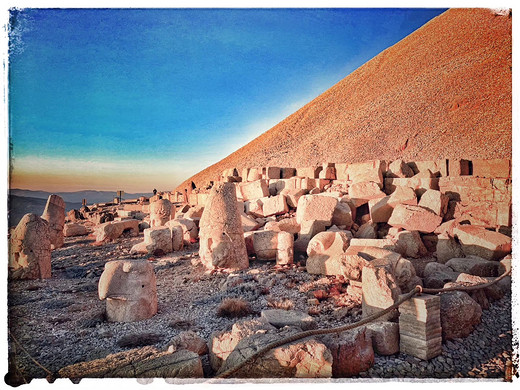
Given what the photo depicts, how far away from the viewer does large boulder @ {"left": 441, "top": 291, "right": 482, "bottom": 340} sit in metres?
3.79

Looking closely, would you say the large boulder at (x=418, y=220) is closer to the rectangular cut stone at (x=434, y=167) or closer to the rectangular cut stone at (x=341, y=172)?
the rectangular cut stone at (x=434, y=167)

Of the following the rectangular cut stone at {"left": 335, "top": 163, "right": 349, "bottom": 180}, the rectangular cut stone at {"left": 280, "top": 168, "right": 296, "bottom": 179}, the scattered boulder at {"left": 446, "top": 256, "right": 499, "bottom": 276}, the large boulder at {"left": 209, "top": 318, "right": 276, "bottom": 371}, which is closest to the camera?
the large boulder at {"left": 209, "top": 318, "right": 276, "bottom": 371}

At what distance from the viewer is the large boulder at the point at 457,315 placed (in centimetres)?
379

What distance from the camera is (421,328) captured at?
346 centimetres

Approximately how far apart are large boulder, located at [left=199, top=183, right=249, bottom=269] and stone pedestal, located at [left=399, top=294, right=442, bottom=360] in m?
4.11

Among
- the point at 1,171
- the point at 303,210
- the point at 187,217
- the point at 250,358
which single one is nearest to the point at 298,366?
the point at 250,358

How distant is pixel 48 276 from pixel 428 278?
7587mm

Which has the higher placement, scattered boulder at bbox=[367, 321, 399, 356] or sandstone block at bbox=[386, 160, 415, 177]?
sandstone block at bbox=[386, 160, 415, 177]

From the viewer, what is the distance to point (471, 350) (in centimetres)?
366

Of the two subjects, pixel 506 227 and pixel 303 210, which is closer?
pixel 506 227

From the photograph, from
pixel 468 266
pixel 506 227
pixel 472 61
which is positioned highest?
pixel 472 61

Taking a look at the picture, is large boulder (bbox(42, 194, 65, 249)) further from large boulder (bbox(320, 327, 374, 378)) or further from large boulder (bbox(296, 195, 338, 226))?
large boulder (bbox(320, 327, 374, 378))

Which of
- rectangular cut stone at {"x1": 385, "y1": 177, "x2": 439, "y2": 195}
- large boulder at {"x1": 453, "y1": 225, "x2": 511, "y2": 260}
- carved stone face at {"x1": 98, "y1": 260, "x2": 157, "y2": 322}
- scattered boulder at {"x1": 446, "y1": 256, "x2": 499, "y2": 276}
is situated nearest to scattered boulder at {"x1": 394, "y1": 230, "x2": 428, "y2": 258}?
large boulder at {"x1": 453, "y1": 225, "x2": 511, "y2": 260}

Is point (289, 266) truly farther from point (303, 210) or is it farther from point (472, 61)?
point (472, 61)
